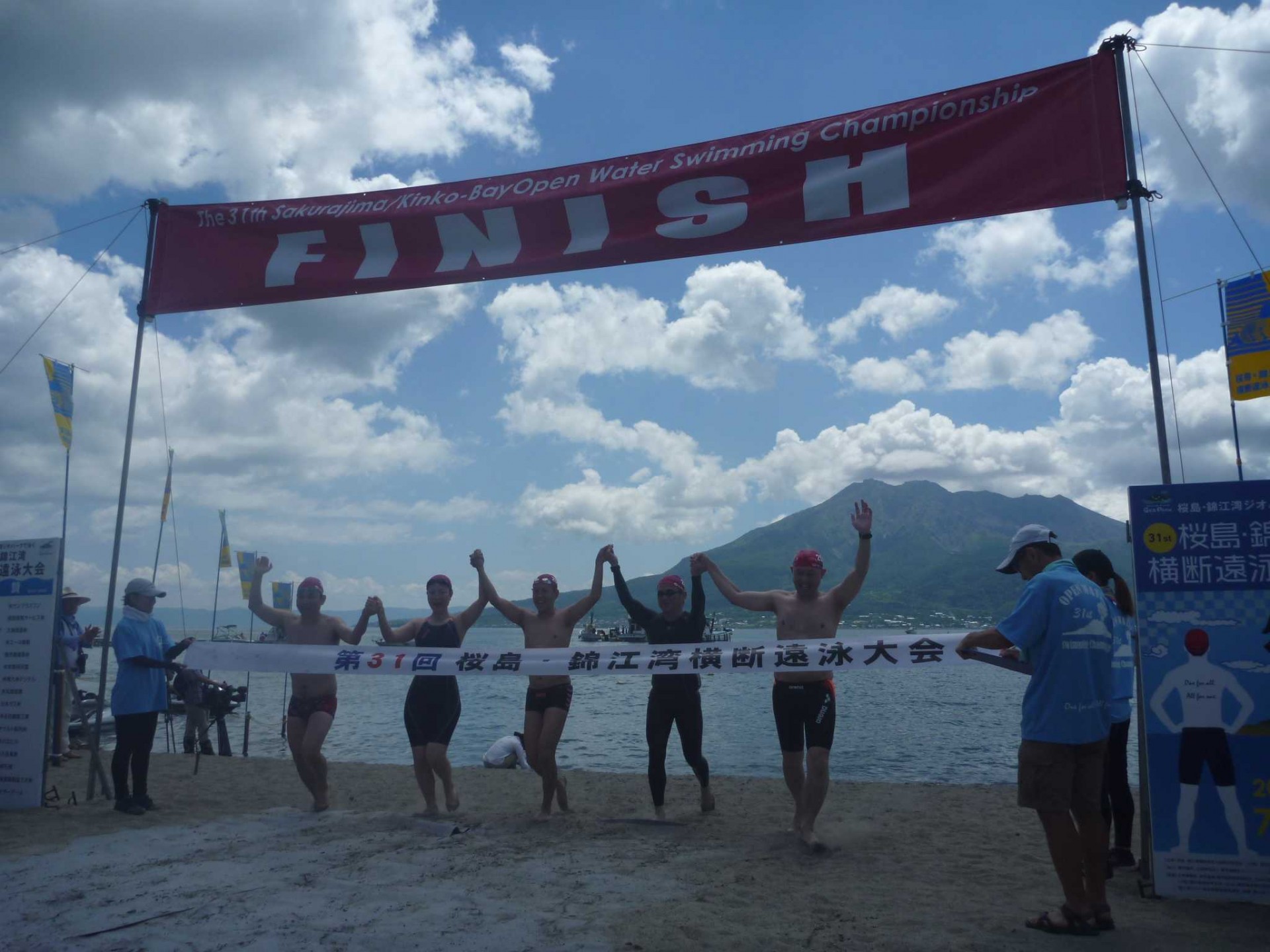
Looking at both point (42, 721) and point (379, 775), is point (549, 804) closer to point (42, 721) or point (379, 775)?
point (379, 775)

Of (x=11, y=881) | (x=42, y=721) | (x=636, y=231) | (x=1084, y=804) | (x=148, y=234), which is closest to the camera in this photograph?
(x=1084, y=804)

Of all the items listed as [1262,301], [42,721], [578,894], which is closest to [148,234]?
[42,721]

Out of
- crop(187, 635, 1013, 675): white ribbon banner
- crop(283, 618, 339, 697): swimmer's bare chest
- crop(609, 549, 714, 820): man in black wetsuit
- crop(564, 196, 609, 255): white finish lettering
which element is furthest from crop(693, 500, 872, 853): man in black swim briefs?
crop(283, 618, 339, 697): swimmer's bare chest

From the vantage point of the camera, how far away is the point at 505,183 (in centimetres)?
733

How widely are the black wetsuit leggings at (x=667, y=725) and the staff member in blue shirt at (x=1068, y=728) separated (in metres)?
3.09

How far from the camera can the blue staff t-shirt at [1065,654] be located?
412cm

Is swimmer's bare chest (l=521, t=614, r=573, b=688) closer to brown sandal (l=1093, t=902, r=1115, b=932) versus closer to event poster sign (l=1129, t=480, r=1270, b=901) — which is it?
brown sandal (l=1093, t=902, r=1115, b=932)

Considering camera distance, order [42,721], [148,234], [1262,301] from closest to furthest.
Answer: [1262,301], [42,721], [148,234]

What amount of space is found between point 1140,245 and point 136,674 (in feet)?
27.5

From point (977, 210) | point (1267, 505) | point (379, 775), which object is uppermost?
point (977, 210)

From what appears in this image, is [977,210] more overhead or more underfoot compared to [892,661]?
more overhead

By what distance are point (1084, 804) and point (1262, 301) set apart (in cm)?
451

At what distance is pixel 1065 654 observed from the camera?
13.6 feet

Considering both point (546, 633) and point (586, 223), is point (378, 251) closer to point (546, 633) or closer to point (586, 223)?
point (586, 223)
